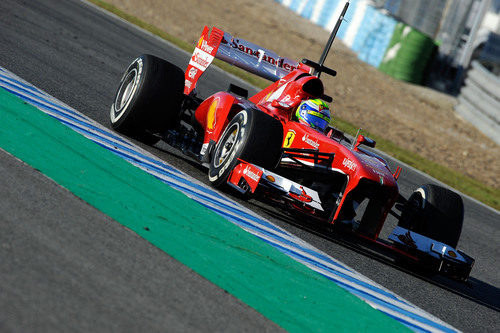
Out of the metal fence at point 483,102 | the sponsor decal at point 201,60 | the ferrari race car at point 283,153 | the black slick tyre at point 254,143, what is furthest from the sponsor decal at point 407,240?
the metal fence at point 483,102

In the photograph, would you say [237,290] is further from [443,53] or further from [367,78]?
[443,53]

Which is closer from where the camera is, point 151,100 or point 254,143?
point 254,143

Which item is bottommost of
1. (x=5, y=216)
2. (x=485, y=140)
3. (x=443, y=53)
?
(x=5, y=216)

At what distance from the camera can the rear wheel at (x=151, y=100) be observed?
8086 millimetres

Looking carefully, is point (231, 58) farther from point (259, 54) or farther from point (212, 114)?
point (212, 114)

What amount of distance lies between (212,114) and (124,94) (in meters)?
1.13

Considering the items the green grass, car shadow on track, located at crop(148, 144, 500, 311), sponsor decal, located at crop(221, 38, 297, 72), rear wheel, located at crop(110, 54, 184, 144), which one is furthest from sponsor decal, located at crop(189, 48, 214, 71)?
the green grass

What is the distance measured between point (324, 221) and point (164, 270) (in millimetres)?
2564

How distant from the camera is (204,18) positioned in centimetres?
2636

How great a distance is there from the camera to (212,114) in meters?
8.30

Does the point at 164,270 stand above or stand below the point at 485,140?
below

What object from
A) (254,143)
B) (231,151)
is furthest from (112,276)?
(231,151)

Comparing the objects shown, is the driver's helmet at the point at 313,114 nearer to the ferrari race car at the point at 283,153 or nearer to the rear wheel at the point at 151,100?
the ferrari race car at the point at 283,153

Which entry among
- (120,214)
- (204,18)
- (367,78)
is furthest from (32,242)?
(204,18)
